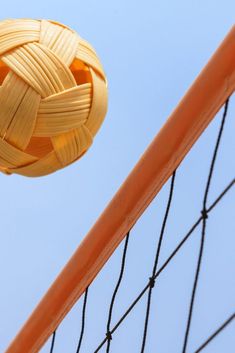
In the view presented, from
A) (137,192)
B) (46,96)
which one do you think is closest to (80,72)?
(46,96)

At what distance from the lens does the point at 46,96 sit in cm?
214

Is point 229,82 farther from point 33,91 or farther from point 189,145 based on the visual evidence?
point 33,91

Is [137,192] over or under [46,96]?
under

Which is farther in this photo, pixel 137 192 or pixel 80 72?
pixel 80 72

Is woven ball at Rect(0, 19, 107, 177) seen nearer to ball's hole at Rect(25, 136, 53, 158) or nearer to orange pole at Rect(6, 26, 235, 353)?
ball's hole at Rect(25, 136, 53, 158)

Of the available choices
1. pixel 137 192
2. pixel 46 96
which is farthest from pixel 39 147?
pixel 137 192

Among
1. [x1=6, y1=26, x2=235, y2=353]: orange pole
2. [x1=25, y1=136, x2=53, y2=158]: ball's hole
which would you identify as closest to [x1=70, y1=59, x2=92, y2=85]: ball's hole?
[x1=25, y1=136, x2=53, y2=158]: ball's hole

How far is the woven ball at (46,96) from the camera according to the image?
2.14 m

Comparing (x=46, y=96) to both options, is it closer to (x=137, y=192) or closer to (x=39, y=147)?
(x=39, y=147)

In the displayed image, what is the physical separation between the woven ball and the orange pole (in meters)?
0.37

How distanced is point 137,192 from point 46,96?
1.51 ft

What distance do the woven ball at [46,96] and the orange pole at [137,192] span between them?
1.21 ft

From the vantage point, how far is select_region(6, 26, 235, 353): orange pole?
5.19 ft

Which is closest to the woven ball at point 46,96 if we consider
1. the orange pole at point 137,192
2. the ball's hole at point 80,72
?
the ball's hole at point 80,72
